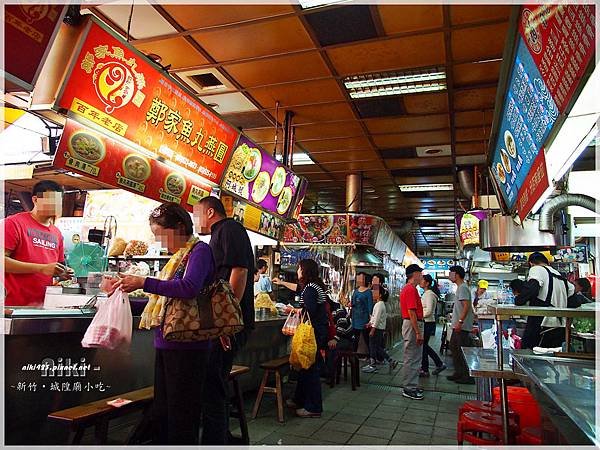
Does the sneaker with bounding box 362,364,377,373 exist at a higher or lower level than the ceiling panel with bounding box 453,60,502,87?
lower

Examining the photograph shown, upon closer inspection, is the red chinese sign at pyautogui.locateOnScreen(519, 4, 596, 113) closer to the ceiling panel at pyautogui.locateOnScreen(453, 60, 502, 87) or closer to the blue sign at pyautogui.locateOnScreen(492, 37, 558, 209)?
the blue sign at pyautogui.locateOnScreen(492, 37, 558, 209)

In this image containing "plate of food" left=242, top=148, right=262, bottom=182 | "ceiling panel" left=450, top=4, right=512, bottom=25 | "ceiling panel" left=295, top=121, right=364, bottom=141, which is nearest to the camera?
"ceiling panel" left=450, top=4, right=512, bottom=25

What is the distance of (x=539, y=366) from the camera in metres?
2.61

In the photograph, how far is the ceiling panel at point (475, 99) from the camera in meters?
5.96

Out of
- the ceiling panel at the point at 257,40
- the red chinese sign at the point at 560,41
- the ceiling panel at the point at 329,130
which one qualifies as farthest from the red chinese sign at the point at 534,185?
the ceiling panel at the point at 329,130

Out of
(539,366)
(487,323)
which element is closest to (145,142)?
(539,366)

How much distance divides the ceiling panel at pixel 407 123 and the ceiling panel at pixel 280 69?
177 centimetres

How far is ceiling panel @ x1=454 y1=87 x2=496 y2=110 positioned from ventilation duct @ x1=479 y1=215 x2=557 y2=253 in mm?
1706

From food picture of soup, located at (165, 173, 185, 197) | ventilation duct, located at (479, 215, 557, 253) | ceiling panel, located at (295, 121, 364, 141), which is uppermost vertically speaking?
ceiling panel, located at (295, 121, 364, 141)

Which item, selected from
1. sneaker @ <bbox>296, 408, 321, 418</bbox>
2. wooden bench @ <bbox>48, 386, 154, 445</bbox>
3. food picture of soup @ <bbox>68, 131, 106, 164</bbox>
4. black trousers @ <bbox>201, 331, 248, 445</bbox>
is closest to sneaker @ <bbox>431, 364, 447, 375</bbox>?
sneaker @ <bbox>296, 408, 321, 418</bbox>

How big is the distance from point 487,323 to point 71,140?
27.2ft

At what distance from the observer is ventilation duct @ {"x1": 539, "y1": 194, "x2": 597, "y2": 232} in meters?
4.86

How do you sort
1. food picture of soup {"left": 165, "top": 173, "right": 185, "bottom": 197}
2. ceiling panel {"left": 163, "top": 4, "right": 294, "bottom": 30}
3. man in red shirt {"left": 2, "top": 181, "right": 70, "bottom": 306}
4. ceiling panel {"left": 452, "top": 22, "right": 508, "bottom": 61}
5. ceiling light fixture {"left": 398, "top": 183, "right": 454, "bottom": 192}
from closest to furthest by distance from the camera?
man in red shirt {"left": 2, "top": 181, "right": 70, "bottom": 306} → ceiling panel {"left": 163, "top": 4, "right": 294, "bottom": 30} → ceiling panel {"left": 452, "top": 22, "right": 508, "bottom": 61} → food picture of soup {"left": 165, "top": 173, "right": 185, "bottom": 197} → ceiling light fixture {"left": 398, "top": 183, "right": 454, "bottom": 192}

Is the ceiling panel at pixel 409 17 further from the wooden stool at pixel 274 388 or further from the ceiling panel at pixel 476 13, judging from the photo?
the wooden stool at pixel 274 388
